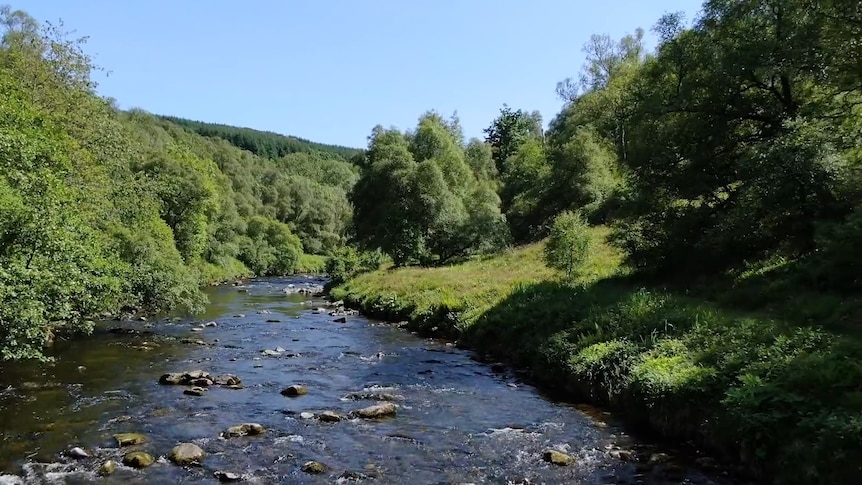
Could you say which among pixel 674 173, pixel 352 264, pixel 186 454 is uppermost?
pixel 674 173

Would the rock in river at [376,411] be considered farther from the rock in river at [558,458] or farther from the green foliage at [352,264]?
the green foliage at [352,264]

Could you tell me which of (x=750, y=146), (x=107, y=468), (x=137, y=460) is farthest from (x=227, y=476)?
(x=750, y=146)

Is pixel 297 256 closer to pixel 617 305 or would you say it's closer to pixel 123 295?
pixel 123 295

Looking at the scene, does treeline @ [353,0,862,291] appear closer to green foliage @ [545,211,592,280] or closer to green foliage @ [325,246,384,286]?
green foliage @ [545,211,592,280]

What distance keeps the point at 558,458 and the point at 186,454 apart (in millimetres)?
8205

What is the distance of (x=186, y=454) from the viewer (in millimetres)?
12641

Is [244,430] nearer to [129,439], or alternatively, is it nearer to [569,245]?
[129,439]

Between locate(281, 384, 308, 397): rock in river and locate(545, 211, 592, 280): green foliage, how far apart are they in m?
16.4

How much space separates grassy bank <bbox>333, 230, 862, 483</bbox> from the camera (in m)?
10.7

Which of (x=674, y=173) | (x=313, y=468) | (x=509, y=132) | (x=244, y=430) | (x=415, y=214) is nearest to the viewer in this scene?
(x=313, y=468)

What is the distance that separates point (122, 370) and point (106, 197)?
14331 millimetres

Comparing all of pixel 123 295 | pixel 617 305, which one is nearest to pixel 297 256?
pixel 123 295

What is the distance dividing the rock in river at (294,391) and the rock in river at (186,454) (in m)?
5.46

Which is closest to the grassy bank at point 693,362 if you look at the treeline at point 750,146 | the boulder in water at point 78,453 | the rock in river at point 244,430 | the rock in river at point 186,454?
the treeline at point 750,146
